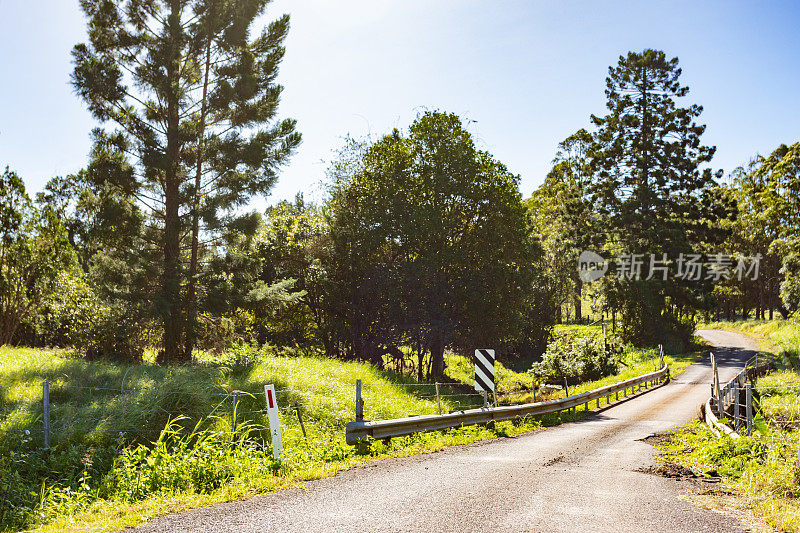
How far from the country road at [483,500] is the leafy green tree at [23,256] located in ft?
63.1

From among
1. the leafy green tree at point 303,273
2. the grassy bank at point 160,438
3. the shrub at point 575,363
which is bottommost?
the shrub at point 575,363

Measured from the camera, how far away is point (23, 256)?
21172 millimetres

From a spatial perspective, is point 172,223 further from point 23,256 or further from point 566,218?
point 566,218

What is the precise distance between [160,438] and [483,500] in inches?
190

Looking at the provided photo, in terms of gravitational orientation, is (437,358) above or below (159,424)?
below

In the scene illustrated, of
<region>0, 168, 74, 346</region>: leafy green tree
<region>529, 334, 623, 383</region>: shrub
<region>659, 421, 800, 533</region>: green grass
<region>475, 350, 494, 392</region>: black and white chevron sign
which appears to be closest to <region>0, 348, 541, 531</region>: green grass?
<region>475, 350, 494, 392</region>: black and white chevron sign

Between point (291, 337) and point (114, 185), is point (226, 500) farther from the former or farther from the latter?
point (291, 337)

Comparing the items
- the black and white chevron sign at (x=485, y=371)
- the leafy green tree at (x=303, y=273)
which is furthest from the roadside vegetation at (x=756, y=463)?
the leafy green tree at (x=303, y=273)

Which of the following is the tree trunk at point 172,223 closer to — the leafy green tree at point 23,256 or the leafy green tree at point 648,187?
the leafy green tree at point 23,256

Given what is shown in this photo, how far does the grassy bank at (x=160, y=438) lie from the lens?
7.01 meters

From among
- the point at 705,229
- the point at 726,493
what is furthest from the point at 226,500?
the point at 705,229

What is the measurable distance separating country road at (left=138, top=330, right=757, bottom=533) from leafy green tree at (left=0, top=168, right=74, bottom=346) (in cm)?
1923

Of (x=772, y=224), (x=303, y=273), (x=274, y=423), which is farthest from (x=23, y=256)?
(x=772, y=224)

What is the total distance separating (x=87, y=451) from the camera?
874 cm
